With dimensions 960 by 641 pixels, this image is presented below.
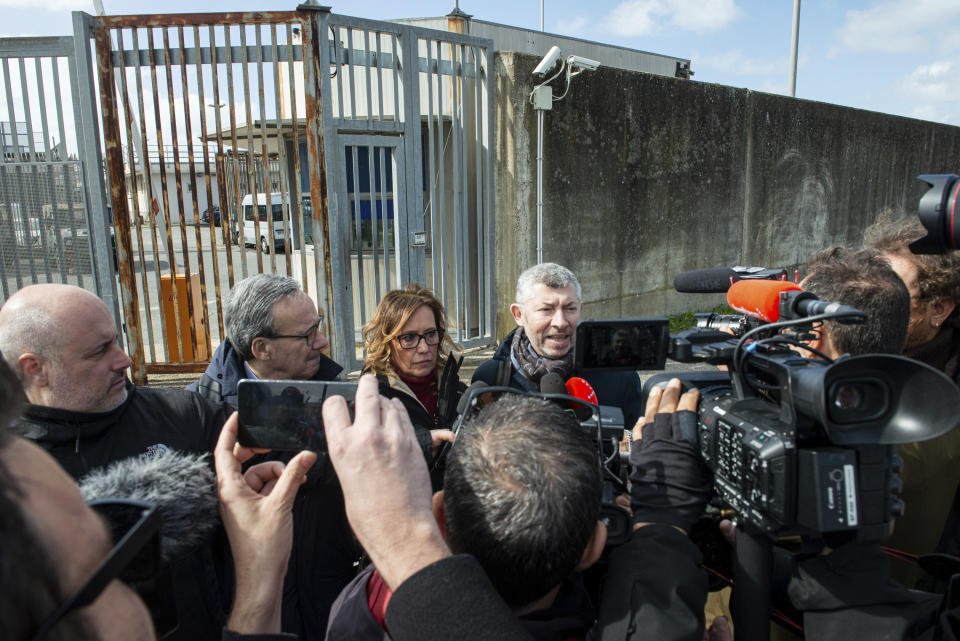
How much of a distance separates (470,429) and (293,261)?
534 cm

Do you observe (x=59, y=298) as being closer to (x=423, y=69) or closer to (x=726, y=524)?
(x=726, y=524)

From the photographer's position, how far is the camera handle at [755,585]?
113 cm

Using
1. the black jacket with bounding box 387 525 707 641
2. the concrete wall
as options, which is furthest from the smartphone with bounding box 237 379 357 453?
the concrete wall

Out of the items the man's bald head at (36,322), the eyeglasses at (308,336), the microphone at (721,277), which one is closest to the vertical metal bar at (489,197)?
the eyeglasses at (308,336)

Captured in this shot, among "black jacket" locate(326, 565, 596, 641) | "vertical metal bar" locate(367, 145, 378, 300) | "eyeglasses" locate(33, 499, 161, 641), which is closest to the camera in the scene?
"eyeglasses" locate(33, 499, 161, 641)

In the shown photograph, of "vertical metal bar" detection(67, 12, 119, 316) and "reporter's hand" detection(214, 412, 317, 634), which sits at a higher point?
"vertical metal bar" detection(67, 12, 119, 316)

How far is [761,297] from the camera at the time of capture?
138cm

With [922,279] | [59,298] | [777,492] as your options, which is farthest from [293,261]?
[777,492]

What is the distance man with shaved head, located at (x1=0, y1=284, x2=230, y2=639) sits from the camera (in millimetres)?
1608

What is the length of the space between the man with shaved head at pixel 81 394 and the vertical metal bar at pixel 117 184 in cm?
293

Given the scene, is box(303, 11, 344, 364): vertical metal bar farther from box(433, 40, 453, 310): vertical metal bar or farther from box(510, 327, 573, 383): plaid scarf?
box(510, 327, 573, 383): plaid scarf

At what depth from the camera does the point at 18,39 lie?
13.6 feet

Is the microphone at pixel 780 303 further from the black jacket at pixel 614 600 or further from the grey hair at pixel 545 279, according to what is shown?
the grey hair at pixel 545 279

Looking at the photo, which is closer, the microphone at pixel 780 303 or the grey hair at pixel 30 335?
the microphone at pixel 780 303
